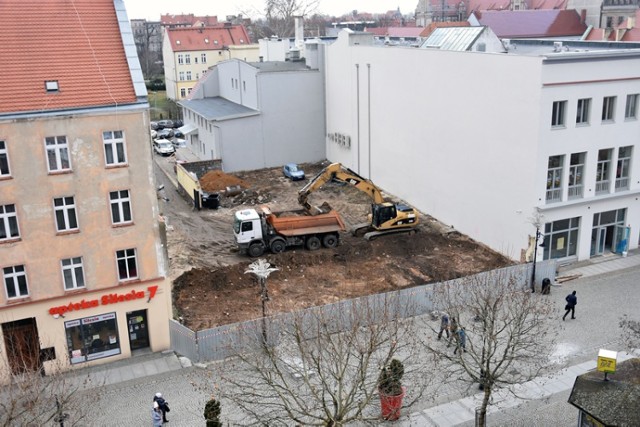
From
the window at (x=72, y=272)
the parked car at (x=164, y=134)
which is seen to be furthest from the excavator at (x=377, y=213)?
the parked car at (x=164, y=134)

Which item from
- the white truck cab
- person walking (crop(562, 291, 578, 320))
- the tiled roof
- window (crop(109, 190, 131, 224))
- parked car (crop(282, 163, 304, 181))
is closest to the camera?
window (crop(109, 190, 131, 224))

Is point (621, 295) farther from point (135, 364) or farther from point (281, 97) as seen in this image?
point (281, 97)

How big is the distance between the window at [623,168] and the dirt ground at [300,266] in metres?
7.74

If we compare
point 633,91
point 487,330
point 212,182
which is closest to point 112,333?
point 487,330

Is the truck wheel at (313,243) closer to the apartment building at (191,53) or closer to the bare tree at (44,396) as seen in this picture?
the bare tree at (44,396)

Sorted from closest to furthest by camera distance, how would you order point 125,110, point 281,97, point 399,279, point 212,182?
1. point 125,110
2. point 399,279
3. point 212,182
4. point 281,97

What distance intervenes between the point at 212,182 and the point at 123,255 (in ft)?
77.0

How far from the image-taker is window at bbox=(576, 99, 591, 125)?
102 feet

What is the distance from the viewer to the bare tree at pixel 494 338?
1783 centimetres

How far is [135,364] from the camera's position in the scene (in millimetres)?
24250

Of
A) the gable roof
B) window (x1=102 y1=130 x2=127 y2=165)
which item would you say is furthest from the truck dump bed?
the gable roof

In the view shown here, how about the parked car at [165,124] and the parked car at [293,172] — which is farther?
the parked car at [165,124]

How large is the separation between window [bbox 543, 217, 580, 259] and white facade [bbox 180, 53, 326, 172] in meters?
25.7

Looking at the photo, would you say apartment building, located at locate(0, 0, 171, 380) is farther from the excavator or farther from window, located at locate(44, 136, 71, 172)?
the excavator
